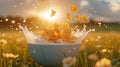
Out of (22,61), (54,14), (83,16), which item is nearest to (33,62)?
(22,61)

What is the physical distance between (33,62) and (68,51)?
1.70 ft

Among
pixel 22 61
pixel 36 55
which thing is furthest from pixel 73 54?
pixel 22 61

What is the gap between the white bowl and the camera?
300cm

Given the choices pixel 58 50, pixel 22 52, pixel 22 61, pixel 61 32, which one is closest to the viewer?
pixel 58 50

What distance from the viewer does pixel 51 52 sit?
3.02 meters

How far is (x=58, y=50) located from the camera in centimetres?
301

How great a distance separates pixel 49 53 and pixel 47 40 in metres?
0.20

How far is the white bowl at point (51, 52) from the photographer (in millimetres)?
2998

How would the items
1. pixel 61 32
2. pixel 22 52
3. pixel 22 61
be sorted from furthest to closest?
1. pixel 22 52
2. pixel 22 61
3. pixel 61 32

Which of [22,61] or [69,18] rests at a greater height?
[69,18]

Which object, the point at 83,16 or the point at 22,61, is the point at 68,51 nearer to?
the point at 22,61

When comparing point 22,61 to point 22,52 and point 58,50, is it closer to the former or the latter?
point 22,52


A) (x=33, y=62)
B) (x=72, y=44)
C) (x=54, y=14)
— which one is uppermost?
(x=54, y=14)

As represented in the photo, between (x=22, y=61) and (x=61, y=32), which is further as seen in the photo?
(x=22, y=61)
